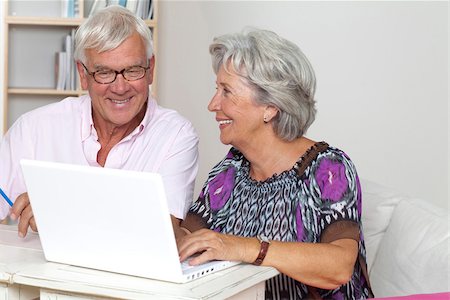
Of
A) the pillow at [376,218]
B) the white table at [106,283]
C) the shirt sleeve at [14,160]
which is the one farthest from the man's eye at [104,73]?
the pillow at [376,218]

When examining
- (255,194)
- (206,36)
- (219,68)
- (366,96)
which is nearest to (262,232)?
(255,194)

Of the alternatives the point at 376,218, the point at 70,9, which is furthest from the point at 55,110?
the point at 70,9

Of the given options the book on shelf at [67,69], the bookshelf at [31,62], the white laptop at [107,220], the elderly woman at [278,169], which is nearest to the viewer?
the white laptop at [107,220]

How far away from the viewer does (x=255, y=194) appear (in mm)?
2365

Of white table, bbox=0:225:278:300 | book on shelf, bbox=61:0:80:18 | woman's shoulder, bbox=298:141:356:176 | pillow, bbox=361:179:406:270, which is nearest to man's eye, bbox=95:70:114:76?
woman's shoulder, bbox=298:141:356:176

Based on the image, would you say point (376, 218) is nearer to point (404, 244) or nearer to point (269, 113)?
point (404, 244)

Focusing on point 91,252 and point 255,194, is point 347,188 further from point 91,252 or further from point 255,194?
point 91,252

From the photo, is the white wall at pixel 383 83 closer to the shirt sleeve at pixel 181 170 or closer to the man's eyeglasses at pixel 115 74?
→ the shirt sleeve at pixel 181 170

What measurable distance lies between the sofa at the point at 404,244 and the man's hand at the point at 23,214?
3.17ft

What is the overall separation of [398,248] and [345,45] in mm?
1595

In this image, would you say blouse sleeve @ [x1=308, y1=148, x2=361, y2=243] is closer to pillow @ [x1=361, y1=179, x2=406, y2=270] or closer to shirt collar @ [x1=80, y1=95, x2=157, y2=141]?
pillow @ [x1=361, y1=179, x2=406, y2=270]

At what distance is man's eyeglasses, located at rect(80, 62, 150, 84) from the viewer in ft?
8.31

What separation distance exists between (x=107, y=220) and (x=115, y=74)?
2.91 feet

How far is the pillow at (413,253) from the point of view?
2.22 metres
